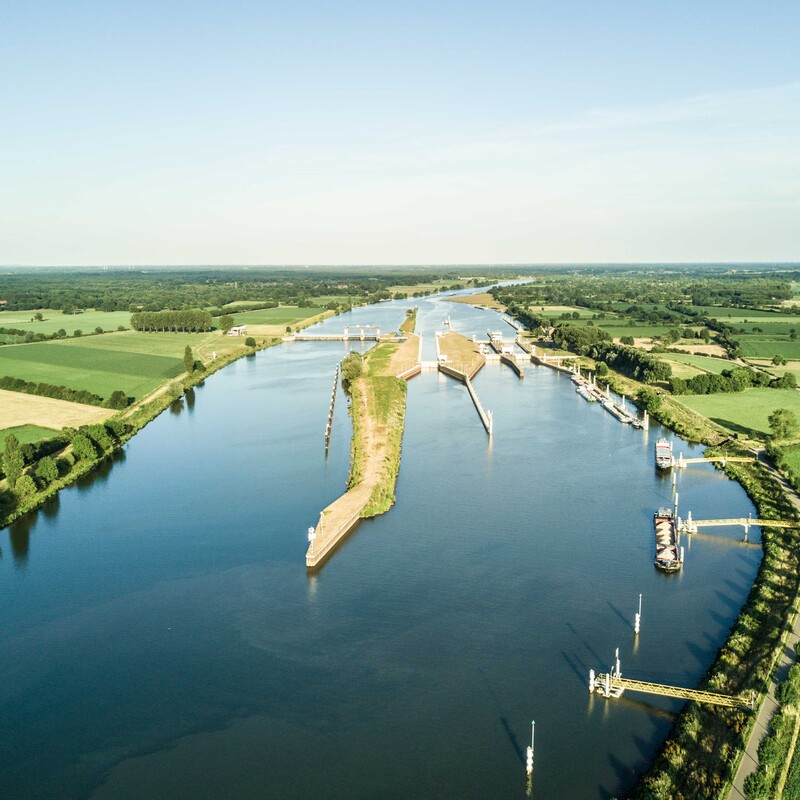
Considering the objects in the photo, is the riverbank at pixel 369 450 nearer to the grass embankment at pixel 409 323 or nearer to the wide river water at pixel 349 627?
the wide river water at pixel 349 627

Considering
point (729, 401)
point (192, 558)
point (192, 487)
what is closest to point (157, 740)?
point (192, 558)

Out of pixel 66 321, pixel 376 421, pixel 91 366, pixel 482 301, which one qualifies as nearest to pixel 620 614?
pixel 376 421

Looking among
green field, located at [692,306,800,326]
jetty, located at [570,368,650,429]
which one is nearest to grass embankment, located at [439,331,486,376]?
jetty, located at [570,368,650,429]

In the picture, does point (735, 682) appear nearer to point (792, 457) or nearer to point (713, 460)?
point (713, 460)

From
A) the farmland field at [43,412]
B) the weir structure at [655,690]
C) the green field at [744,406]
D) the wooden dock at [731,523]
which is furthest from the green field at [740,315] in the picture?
the weir structure at [655,690]

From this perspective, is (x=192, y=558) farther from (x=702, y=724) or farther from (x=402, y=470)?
(x=702, y=724)

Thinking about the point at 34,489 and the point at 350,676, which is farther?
the point at 34,489
